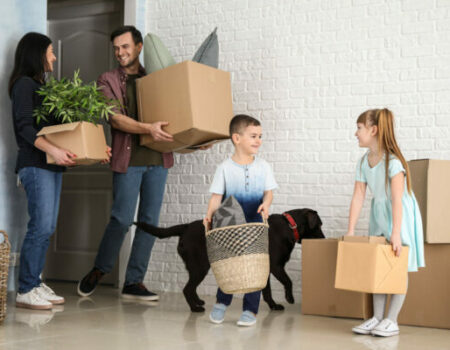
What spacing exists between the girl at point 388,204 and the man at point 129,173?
4.23 feet

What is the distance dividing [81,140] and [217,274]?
957mm

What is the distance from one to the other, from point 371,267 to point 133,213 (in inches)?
61.9

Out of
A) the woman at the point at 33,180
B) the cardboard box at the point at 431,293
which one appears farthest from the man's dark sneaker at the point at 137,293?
the cardboard box at the point at 431,293

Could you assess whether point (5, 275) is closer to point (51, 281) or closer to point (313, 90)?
point (51, 281)

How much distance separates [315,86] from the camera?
12.4 ft

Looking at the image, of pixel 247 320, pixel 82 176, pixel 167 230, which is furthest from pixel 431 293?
pixel 82 176

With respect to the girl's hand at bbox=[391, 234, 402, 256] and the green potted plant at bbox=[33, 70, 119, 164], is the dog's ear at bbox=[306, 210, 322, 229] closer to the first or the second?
the girl's hand at bbox=[391, 234, 402, 256]

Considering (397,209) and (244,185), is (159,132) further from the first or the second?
(397,209)

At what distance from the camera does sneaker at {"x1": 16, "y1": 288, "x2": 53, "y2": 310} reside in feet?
10.3

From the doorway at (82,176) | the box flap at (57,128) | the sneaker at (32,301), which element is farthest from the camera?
the doorway at (82,176)

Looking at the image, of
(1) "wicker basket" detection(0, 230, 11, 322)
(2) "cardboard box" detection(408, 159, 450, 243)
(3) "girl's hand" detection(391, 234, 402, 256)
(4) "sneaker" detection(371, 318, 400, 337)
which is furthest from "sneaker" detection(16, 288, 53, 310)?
(2) "cardboard box" detection(408, 159, 450, 243)

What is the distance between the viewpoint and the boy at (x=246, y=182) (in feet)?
9.36

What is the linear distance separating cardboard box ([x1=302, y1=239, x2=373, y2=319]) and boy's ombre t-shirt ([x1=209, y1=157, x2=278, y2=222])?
53 cm

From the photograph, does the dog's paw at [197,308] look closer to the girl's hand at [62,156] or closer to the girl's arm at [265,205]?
the girl's arm at [265,205]
